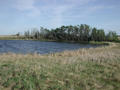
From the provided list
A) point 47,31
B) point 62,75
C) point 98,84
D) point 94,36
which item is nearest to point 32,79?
point 62,75

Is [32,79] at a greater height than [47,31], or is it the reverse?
[47,31]

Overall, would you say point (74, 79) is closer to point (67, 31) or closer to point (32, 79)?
point (32, 79)

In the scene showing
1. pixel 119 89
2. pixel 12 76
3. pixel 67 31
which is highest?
pixel 67 31

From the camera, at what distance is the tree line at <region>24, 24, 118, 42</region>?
65500mm

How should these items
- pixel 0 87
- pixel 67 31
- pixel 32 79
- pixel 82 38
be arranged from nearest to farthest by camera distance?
pixel 0 87
pixel 32 79
pixel 82 38
pixel 67 31

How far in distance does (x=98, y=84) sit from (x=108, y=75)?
1.32 m

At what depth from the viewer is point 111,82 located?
477 centimetres

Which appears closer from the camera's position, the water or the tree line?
the water

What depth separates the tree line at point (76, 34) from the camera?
65.5m

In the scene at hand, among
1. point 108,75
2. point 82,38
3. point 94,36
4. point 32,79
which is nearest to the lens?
point 32,79

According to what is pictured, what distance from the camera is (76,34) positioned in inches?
2948

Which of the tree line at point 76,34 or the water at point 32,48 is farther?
the tree line at point 76,34

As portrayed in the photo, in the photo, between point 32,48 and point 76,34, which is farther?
point 76,34

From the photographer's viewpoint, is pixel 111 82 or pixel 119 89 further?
pixel 111 82
